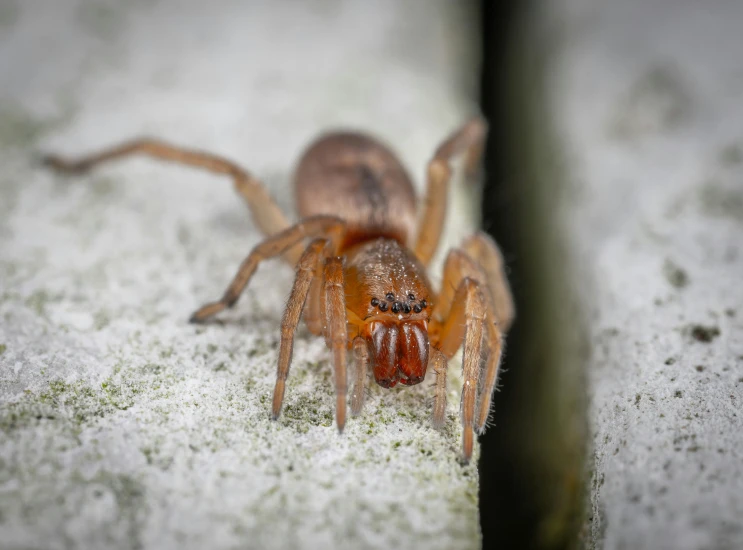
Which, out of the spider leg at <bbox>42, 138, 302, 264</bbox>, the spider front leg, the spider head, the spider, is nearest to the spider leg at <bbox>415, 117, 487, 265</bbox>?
the spider

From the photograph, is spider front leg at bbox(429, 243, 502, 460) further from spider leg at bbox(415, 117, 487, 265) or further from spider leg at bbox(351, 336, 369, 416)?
spider leg at bbox(415, 117, 487, 265)

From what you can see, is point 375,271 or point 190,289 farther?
point 190,289

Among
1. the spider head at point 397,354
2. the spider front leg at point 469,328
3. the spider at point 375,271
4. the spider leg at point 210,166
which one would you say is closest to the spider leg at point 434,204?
the spider at point 375,271

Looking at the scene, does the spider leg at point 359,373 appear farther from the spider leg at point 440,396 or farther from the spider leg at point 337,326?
the spider leg at point 440,396

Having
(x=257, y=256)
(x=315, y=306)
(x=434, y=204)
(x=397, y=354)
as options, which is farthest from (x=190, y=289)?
(x=434, y=204)

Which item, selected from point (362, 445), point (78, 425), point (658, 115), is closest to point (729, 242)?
point (658, 115)

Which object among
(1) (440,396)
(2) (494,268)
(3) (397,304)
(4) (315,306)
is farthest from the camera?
(2) (494,268)

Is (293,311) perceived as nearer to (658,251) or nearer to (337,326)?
(337,326)
